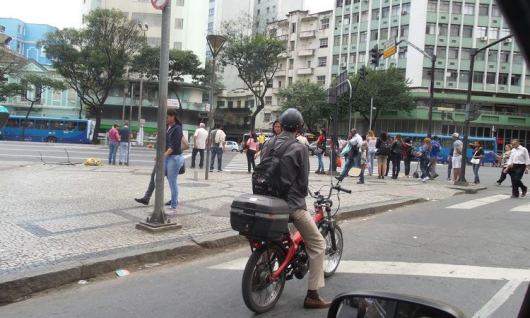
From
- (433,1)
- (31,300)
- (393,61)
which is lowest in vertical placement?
(31,300)

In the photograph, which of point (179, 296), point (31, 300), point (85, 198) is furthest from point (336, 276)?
point (85, 198)

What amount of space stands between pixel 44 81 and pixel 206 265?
151 ft

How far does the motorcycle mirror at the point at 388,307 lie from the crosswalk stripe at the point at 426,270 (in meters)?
3.59

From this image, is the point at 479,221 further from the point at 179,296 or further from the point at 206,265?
the point at 179,296

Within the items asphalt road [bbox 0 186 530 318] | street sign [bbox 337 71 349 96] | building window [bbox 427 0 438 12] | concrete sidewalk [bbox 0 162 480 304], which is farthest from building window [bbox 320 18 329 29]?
asphalt road [bbox 0 186 530 318]

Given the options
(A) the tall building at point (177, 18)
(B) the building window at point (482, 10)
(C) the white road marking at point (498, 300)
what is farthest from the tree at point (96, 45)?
(B) the building window at point (482, 10)

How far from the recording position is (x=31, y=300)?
428 cm

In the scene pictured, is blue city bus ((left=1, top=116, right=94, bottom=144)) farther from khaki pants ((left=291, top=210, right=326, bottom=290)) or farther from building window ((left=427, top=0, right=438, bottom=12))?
building window ((left=427, top=0, right=438, bottom=12))

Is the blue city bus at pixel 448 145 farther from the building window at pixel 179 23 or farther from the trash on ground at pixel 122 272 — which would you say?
the trash on ground at pixel 122 272

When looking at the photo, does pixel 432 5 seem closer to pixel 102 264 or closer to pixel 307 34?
pixel 307 34

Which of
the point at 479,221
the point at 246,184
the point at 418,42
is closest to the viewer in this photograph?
the point at 479,221

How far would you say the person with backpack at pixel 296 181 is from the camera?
12.7ft

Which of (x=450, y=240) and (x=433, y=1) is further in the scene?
(x=433, y=1)

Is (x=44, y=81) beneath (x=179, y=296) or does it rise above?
above
